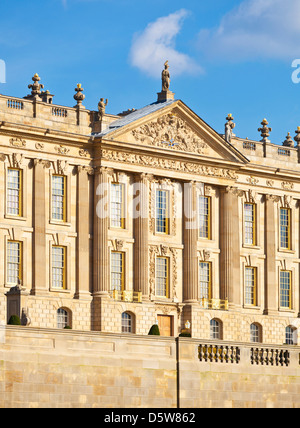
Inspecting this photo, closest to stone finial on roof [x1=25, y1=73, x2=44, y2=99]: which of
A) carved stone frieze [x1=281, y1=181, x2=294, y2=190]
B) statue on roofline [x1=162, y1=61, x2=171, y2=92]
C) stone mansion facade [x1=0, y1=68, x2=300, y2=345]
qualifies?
stone mansion facade [x1=0, y1=68, x2=300, y2=345]

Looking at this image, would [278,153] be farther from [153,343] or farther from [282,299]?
[153,343]

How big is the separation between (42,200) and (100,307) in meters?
6.59

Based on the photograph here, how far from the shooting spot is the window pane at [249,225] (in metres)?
88.8

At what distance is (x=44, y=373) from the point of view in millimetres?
59938

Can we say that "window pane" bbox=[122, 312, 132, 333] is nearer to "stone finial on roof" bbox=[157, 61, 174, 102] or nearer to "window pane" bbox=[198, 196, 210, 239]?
"window pane" bbox=[198, 196, 210, 239]

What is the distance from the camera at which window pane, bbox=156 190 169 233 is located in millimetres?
83938

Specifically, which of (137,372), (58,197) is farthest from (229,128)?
(137,372)

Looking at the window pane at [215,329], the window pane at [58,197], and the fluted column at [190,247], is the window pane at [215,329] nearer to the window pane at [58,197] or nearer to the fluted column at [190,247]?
the fluted column at [190,247]

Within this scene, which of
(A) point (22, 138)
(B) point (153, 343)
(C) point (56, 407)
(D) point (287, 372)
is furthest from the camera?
(A) point (22, 138)

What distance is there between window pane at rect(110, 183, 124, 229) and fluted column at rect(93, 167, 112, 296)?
0.79m

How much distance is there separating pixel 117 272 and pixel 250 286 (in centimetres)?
1011

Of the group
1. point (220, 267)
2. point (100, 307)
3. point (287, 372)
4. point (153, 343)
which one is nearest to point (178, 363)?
point (153, 343)

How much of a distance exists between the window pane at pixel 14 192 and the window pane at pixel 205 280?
12.7 meters

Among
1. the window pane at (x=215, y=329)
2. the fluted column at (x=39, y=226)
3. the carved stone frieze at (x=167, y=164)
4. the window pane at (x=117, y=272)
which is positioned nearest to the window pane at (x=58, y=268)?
the fluted column at (x=39, y=226)
